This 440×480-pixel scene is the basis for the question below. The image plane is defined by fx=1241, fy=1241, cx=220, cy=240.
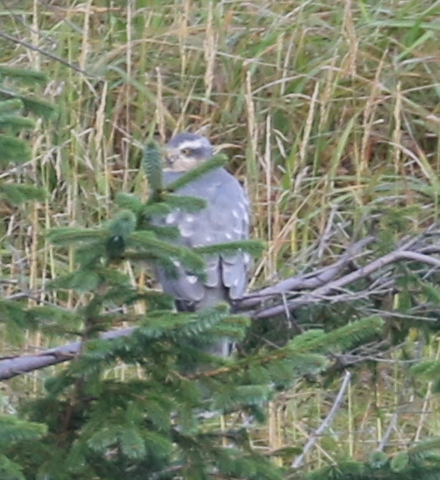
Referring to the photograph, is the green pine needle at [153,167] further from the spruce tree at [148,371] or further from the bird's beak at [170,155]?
the bird's beak at [170,155]

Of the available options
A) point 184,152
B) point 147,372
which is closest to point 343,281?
point 147,372

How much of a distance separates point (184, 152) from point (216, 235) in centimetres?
76

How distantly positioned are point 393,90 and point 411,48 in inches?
11.8

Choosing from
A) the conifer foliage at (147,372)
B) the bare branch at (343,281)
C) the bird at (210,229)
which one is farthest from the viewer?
the bird at (210,229)

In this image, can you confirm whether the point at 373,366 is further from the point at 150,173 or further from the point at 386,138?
the point at 386,138

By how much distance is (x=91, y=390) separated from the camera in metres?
2.26

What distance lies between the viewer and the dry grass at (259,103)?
→ 4.86 m

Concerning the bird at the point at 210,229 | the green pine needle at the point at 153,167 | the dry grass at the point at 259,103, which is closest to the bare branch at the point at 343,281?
the bird at the point at 210,229

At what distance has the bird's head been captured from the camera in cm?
460

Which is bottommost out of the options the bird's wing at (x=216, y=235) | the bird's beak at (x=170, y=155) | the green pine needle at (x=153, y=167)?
the bird's wing at (x=216, y=235)

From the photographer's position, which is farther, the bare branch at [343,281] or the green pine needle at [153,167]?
the bare branch at [343,281]

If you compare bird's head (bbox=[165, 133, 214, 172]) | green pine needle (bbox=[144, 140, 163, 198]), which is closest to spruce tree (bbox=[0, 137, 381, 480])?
green pine needle (bbox=[144, 140, 163, 198])

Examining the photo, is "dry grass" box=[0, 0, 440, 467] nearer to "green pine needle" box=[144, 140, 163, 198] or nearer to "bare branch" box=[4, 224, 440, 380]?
"bare branch" box=[4, 224, 440, 380]

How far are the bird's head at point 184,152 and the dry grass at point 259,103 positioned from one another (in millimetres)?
Answer: 161
